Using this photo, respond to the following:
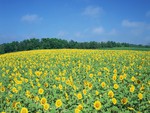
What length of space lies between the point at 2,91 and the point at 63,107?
2.00 m

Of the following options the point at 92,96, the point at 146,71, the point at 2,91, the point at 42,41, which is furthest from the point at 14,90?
the point at 42,41

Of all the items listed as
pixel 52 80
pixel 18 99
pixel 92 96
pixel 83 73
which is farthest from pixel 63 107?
pixel 83 73

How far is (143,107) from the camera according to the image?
4723mm

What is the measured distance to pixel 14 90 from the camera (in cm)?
613

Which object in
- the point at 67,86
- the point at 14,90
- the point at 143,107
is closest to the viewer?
the point at 143,107

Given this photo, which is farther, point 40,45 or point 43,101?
point 40,45

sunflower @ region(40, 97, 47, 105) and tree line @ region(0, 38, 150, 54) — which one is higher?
tree line @ region(0, 38, 150, 54)

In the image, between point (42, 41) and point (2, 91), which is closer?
point (2, 91)

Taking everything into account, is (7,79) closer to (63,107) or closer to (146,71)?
(63,107)

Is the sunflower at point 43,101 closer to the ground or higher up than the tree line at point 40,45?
closer to the ground

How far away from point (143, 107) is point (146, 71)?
3946 mm

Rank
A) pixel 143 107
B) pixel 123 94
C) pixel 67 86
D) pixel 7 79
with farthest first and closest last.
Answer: pixel 7 79
pixel 67 86
pixel 123 94
pixel 143 107

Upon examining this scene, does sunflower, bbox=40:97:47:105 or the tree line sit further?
the tree line

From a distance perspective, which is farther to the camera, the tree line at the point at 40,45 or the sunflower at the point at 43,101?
the tree line at the point at 40,45
